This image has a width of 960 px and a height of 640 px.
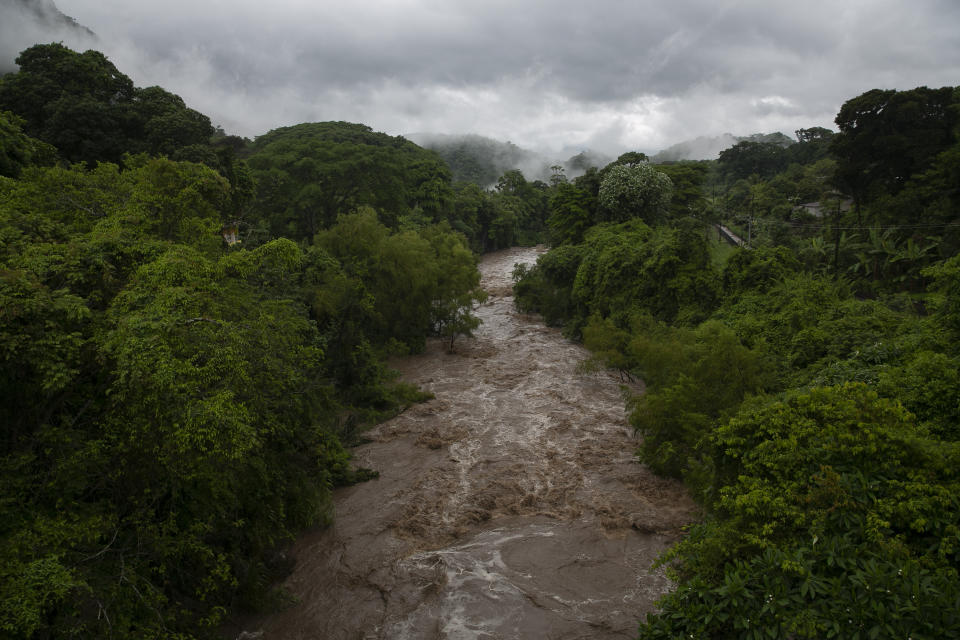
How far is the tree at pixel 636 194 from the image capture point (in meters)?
34.3

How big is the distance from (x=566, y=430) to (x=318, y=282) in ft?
34.1

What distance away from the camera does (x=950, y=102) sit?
26.4m

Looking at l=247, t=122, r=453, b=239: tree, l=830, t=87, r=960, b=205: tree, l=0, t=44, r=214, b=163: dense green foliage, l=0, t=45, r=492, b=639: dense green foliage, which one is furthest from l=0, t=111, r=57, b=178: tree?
l=830, t=87, r=960, b=205: tree

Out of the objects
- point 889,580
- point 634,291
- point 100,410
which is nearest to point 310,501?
point 100,410

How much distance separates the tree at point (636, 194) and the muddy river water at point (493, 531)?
19034mm

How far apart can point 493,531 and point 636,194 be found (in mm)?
28032

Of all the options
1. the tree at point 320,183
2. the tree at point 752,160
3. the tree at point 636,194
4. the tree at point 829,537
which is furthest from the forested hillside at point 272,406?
the tree at point 752,160

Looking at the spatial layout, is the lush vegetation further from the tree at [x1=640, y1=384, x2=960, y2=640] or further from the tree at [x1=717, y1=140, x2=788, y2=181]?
the tree at [x1=717, y1=140, x2=788, y2=181]

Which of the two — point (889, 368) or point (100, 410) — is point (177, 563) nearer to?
point (100, 410)

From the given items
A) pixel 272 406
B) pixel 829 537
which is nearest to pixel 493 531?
pixel 272 406

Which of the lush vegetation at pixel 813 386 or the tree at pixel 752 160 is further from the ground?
the tree at pixel 752 160

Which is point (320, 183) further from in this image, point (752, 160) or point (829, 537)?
point (752, 160)

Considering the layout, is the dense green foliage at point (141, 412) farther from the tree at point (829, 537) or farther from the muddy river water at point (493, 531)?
the tree at point (829, 537)

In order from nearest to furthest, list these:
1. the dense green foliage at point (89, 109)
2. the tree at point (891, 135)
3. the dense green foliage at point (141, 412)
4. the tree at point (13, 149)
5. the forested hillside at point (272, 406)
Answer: the forested hillside at point (272, 406)
the dense green foliage at point (141, 412)
the tree at point (13, 149)
the dense green foliage at point (89, 109)
the tree at point (891, 135)
